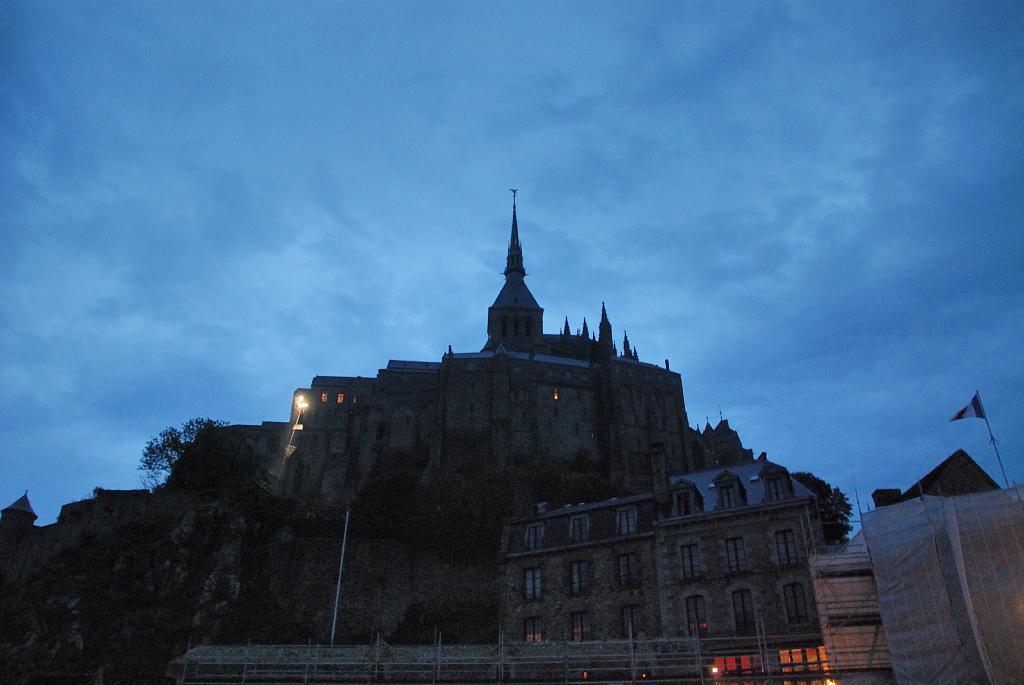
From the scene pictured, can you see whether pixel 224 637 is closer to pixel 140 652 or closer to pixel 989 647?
pixel 140 652

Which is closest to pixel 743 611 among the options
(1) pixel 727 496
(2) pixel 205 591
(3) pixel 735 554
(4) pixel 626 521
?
(3) pixel 735 554

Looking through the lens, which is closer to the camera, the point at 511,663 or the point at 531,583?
the point at 511,663

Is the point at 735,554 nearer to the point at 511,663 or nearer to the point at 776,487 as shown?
the point at 776,487

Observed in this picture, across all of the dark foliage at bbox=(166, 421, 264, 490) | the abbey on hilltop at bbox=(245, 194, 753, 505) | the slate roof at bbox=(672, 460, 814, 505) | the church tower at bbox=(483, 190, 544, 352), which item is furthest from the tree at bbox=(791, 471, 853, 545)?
the church tower at bbox=(483, 190, 544, 352)

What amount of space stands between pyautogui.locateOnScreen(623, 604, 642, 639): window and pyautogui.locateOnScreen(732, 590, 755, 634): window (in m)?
4.56

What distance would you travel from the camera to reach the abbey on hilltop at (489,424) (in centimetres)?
8181

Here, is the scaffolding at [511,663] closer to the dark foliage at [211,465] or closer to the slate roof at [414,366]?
the dark foliage at [211,465]

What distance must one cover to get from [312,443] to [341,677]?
195ft

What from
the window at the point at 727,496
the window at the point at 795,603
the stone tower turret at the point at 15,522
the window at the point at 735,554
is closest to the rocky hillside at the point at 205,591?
the stone tower turret at the point at 15,522

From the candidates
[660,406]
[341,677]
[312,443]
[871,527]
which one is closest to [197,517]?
[341,677]

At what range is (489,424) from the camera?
8288 cm

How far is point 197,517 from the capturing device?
51344mm

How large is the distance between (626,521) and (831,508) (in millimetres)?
14940

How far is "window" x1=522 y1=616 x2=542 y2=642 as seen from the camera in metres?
38.0
